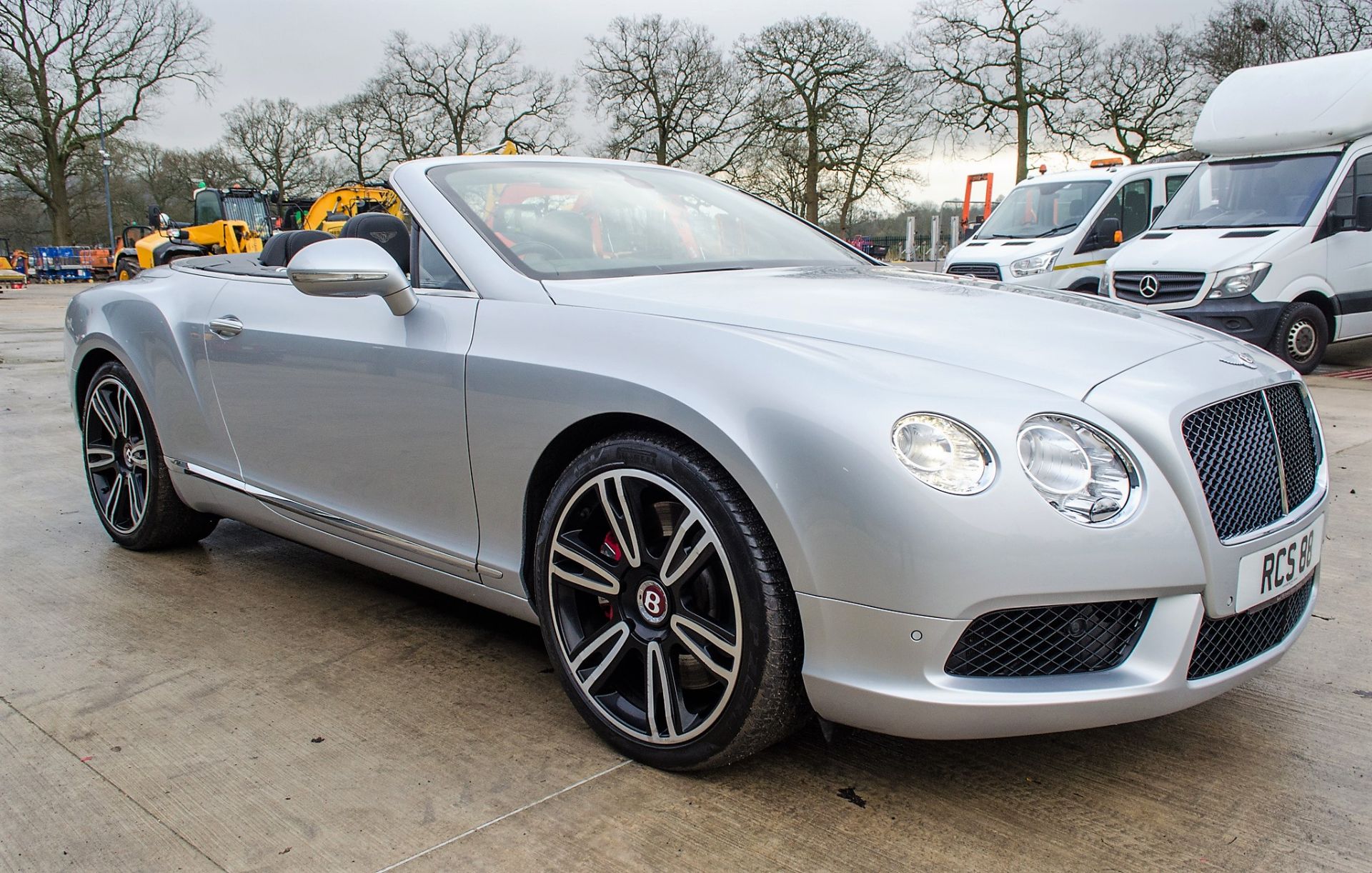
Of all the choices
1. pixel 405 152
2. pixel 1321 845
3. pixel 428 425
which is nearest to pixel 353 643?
pixel 428 425

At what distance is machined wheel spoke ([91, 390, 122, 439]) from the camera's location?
3.98 metres

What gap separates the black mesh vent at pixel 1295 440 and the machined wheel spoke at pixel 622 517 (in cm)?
135

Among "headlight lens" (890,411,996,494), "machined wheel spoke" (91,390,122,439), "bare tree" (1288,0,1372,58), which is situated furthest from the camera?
"bare tree" (1288,0,1372,58)

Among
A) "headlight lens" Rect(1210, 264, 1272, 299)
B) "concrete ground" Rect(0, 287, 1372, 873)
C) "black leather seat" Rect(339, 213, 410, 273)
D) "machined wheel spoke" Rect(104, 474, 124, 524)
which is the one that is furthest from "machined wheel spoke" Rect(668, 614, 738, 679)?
"headlight lens" Rect(1210, 264, 1272, 299)

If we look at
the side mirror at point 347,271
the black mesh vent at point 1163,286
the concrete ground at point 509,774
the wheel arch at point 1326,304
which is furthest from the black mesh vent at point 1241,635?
the wheel arch at point 1326,304

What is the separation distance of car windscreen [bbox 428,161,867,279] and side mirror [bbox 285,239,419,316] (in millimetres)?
273

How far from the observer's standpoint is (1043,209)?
11820mm

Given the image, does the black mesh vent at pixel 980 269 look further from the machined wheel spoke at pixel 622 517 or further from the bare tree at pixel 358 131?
the bare tree at pixel 358 131

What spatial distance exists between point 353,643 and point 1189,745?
2.20 meters

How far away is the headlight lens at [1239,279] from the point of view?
28.4ft

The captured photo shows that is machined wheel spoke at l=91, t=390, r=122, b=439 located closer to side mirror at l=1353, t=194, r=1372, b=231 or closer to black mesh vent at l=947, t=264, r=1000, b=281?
black mesh vent at l=947, t=264, r=1000, b=281

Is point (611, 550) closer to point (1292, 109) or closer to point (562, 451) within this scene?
point (562, 451)

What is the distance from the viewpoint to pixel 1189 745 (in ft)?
7.73

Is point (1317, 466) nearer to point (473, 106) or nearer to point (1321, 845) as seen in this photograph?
point (1321, 845)
